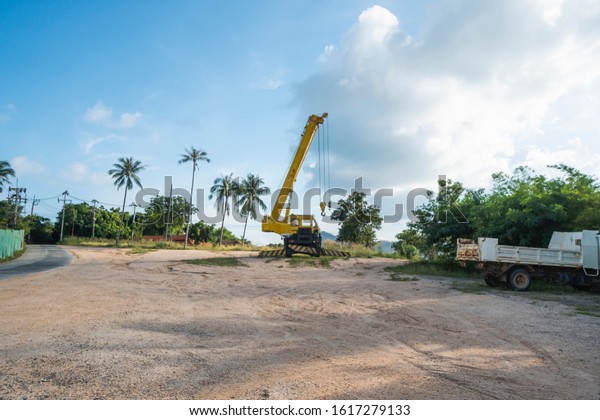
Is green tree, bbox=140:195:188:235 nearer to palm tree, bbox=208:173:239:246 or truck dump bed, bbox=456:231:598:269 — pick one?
palm tree, bbox=208:173:239:246

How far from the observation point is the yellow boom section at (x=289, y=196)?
2361 cm

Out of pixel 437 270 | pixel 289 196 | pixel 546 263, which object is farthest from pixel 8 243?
A: pixel 546 263

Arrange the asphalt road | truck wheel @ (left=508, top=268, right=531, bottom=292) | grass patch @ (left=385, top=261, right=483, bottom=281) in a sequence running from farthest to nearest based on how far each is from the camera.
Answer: grass patch @ (left=385, top=261, right=483, bottom=281) < the asphalt road < truck wheel @ (left=508, top=268, right=531, bottom=292)

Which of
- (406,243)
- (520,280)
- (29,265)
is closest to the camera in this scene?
(520,280)

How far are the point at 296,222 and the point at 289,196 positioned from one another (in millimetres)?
1914

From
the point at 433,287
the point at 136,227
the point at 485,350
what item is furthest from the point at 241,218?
the point at 485,350

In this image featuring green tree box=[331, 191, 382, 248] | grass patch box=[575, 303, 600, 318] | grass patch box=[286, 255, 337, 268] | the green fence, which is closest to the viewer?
grass patch box=[575, 303, 600, 318]

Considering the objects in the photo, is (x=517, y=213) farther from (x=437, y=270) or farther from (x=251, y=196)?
(x=251, y=196)

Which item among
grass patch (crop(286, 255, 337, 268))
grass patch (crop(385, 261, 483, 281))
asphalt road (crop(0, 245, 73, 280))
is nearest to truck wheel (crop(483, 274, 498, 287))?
grass patch (crop(385, 261, 483, 281))

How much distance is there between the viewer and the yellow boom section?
2361 cm

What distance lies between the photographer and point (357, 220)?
4894 centimetres

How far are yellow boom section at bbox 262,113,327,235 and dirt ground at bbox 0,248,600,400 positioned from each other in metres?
13.1
